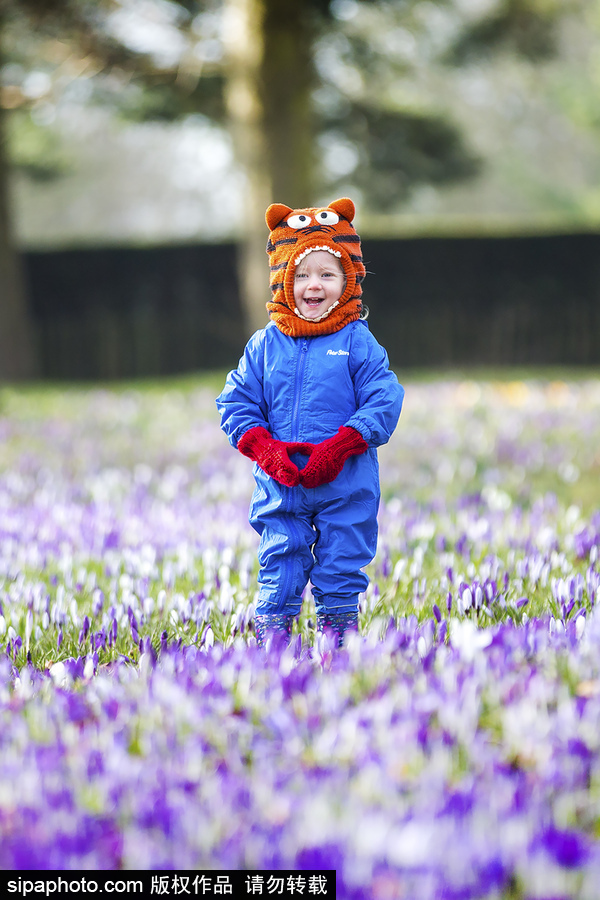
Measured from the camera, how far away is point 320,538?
3311mm

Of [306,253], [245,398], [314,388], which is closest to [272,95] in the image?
[306,253]

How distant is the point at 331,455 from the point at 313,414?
246 mm

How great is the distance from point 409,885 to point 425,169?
20832 mm

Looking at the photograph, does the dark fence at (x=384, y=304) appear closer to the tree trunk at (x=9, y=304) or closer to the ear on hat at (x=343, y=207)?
the tree trunk at (x=9, y=304)

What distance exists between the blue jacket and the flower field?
2.39 feet

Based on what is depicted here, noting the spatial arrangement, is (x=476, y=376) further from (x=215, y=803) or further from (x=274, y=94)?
(x=215, y=803)

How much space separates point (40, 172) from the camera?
22094 mm

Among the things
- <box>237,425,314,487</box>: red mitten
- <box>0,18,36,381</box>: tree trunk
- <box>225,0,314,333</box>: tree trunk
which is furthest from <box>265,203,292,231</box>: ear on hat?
<box>0,18,36,381</box>: tree trunk

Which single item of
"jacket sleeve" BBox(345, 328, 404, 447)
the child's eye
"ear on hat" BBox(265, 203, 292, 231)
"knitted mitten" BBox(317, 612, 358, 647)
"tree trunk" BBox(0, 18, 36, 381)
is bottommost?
"knitted mitten" BBox(317, 612, 358, 647)

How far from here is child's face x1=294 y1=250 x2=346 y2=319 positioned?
3330mm

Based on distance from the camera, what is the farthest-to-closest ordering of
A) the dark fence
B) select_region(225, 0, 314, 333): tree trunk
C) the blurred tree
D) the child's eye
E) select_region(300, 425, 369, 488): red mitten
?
the dark fence → the blurred tree → select_region(225, 0, 314, 333): tree trunk → the child's eye → select_region(300, 425, 369, 488): red mitten

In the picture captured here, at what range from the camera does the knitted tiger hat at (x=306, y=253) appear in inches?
131

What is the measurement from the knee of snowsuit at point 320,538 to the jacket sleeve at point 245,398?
0.20m

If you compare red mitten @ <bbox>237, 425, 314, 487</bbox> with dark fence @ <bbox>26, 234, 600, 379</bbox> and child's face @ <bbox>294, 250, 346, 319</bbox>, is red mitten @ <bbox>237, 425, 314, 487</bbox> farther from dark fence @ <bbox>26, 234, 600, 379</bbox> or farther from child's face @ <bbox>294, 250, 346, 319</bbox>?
dark fence @ <bbox>26, 234, 600, 379</bbox>
